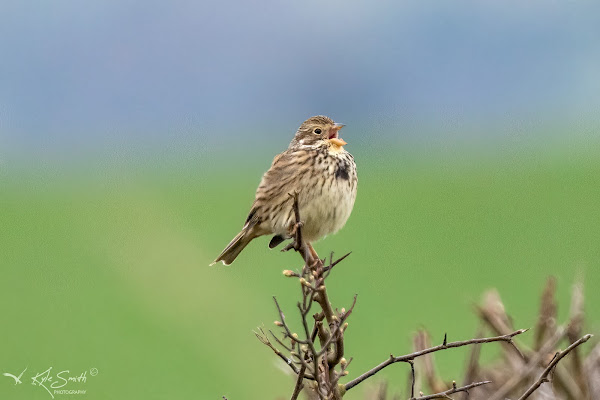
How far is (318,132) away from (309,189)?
33 centimetres

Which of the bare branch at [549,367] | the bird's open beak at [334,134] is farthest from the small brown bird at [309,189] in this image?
the bare branch at [549,367]

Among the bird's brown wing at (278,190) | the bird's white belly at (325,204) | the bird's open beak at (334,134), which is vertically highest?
the bird's open beak at (334,134)

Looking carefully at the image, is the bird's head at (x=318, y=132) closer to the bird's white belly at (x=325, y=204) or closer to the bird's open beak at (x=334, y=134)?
the bird's open beak at (x=334, y=134)

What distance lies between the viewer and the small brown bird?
407 cm

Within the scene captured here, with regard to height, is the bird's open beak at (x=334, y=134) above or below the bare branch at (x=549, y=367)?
above

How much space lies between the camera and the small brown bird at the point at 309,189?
4066 mm

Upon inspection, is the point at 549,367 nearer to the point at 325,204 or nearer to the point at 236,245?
the point at 325,204

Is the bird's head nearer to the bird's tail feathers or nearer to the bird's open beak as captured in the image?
the bird's open beak

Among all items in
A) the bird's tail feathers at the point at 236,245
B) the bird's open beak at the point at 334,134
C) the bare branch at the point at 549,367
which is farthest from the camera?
the bird's tail feathers at the point at 236,245

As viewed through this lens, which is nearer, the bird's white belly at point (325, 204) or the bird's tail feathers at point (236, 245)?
the bird's white belly at point (325, 204)

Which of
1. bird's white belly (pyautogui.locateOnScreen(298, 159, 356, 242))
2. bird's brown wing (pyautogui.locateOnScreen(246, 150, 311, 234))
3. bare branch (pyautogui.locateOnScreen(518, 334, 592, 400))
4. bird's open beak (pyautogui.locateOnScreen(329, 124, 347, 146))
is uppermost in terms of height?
bird's open beak (pyautogui.locateOnScreen(329, 124, 347, 146))

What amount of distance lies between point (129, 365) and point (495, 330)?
518cm

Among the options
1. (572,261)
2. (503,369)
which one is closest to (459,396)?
(503,369)

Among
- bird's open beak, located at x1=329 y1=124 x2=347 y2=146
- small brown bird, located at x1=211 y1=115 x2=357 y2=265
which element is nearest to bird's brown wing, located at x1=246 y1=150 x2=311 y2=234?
small brown bird, located at x1=211 y1=115 x2=357 y2=265
